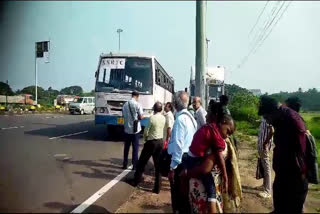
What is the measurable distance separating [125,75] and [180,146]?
28.9 feet

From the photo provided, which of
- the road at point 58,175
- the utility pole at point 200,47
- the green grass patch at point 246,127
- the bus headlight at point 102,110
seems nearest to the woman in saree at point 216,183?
the road at point 58,175

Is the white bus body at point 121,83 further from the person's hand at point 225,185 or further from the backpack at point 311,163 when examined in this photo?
the backpack at point 311,163

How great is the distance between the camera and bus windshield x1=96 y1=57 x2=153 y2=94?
13.3 metres

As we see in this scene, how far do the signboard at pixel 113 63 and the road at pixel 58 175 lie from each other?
9.28 feet

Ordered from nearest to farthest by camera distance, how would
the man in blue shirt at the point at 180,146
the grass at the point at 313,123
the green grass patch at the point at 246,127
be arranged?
the man in blue shirt at the point at 180,146, the grass at the point at 313,123, the green grass patch at the point at 246,127

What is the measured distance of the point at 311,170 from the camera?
176 inches

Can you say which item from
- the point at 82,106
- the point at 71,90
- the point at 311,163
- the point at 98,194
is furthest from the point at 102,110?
the point at 71,90

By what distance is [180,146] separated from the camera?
4.90 m

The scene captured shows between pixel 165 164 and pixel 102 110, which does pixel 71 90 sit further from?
pixel 165 164

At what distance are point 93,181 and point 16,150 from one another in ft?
15.9

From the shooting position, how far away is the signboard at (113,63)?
44.3ft

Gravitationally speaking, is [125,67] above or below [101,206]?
above

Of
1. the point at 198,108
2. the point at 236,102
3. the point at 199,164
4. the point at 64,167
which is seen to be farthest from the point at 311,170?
the point at 236,102

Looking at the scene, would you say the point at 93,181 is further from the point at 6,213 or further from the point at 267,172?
the point at 267,172
